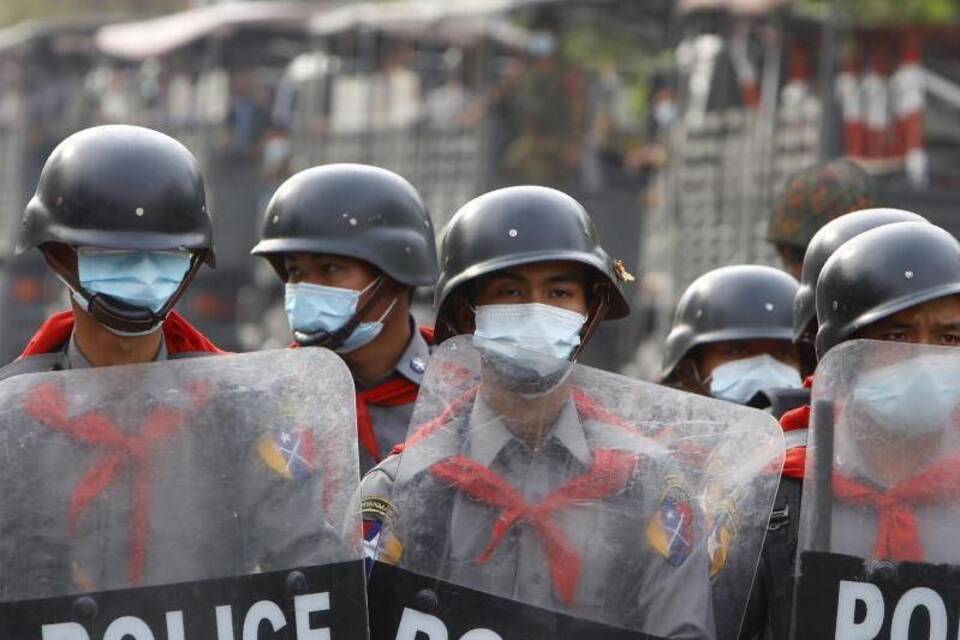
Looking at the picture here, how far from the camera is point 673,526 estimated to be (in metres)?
3.98

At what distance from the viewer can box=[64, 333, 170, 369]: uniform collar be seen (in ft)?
15.6

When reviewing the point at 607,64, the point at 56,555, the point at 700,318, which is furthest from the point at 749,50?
the point at 56,555

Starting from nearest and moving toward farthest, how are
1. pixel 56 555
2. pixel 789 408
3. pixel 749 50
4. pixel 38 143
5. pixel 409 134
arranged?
pixel 56 555 → pixel 789 408 → pixel 749 50 → pixel 409 134 → pixel 38 143

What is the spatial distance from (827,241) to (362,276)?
4.27 feet

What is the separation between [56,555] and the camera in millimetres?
3832

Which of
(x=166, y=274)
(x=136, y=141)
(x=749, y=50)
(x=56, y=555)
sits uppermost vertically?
(x=749, y=50)

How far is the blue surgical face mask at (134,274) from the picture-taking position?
4473mm

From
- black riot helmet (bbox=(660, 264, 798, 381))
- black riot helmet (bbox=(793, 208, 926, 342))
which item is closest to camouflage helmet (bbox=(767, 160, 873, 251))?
black riot helmet (bbox=(660, 264, 798, 381))

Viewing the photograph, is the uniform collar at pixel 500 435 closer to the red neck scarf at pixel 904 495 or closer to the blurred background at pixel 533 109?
the red neck scarf at pixel 904 495

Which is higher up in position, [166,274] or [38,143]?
[38,143]

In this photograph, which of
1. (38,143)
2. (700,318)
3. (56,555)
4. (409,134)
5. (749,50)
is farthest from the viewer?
(38,143)

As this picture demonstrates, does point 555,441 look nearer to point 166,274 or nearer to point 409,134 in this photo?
point 166,274

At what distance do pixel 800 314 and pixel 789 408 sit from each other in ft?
0.81

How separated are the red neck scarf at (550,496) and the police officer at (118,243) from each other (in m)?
0.80
